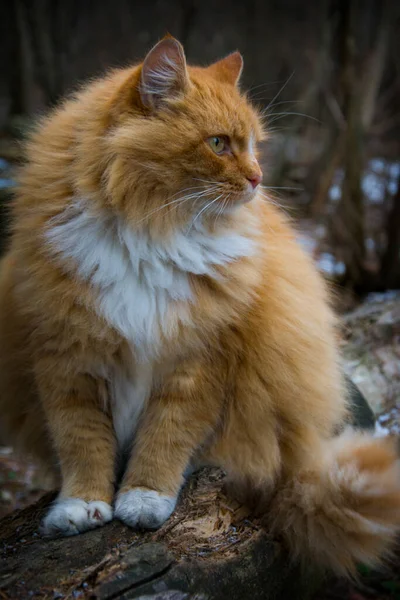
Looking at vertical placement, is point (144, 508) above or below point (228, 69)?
below

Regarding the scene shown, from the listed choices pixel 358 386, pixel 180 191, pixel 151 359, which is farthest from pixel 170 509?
pixel 358 386

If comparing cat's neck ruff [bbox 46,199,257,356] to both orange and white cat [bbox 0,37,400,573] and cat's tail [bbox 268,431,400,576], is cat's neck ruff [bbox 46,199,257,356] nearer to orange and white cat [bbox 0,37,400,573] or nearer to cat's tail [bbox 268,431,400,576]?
orange and white cat [bbox 0,37,400,573]

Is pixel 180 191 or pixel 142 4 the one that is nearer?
pixel 180 191

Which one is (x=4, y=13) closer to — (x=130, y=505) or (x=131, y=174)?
(x=131, y=174)

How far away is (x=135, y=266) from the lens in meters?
2.02

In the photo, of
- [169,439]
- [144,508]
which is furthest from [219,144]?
[144,508]

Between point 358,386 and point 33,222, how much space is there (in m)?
1.84

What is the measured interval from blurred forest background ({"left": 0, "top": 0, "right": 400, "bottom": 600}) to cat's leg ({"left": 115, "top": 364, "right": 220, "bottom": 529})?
2.97 ft

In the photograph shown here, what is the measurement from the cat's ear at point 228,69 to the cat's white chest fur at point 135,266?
0.59 metres

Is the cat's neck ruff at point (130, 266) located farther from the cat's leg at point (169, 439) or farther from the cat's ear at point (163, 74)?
the cat's ear at point (163, 74)

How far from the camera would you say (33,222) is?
208 cm

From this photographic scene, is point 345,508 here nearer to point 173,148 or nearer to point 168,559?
point 168,559

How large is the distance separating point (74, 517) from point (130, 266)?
0.84 m

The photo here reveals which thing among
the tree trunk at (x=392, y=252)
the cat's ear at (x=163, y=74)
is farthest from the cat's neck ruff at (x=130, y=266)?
the tree trunk at (x=392, y=252)
